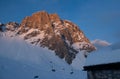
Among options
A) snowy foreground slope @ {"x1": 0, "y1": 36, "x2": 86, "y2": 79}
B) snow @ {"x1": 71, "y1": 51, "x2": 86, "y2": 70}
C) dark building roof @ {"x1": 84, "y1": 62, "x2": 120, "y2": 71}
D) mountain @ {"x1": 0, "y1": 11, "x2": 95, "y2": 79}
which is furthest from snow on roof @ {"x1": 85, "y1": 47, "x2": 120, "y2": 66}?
snow @ {"x1": 71, "y1": 51, "x2": 86, "y2": 70}

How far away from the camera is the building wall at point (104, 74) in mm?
10758

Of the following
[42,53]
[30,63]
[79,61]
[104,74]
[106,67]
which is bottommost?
[104,74]

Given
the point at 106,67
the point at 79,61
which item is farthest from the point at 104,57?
the point at 79,61

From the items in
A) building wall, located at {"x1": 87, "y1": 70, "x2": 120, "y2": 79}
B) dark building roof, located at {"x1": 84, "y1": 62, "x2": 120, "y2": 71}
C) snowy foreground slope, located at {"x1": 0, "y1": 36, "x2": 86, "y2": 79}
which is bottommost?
building wall, located at {"x1": 87, "y1": 70, "x2": 120, "y2": 79}

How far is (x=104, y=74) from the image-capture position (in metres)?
11.4

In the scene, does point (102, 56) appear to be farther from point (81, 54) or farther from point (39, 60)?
point (81, 54)

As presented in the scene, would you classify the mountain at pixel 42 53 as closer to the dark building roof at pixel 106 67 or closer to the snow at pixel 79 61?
the snow at pixel 79 61

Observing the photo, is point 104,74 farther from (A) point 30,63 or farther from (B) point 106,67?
(A) point 30,63

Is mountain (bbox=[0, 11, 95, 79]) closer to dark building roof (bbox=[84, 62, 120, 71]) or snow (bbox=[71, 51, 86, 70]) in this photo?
snow (bbox=[71, 51, 86, 70])

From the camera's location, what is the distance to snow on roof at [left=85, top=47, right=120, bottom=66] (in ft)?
36.2

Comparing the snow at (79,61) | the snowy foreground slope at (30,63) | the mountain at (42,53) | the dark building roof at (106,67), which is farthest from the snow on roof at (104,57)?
the snow at (79,61)

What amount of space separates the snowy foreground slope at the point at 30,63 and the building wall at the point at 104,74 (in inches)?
3131

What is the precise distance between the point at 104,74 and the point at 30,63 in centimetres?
11466

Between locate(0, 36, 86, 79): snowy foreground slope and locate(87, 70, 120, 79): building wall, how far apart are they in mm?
79533
